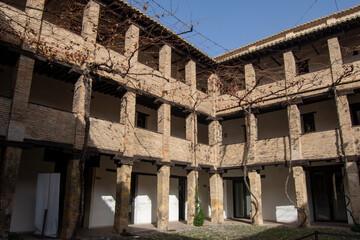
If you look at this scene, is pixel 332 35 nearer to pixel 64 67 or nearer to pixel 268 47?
pixel 268 47

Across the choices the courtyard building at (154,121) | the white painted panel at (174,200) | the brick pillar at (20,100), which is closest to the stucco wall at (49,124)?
the courtyard building at (154,121)

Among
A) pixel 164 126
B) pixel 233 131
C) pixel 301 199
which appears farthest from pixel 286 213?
pixel 164 126

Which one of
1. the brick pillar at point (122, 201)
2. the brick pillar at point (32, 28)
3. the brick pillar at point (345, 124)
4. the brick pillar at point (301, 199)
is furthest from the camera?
the brick pillar at point (301, 199)

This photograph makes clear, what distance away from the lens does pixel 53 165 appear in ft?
42.7

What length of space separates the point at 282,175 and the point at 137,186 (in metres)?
8.60

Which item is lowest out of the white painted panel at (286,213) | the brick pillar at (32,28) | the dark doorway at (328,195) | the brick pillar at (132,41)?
the white painted panel at (286,213)

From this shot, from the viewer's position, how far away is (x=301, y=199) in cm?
1452

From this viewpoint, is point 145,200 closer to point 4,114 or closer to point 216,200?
point 216,200

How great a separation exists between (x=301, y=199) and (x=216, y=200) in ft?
15.9

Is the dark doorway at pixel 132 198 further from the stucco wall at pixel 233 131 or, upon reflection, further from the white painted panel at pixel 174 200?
the stucco wall at pixel 233 131

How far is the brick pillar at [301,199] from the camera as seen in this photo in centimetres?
1427

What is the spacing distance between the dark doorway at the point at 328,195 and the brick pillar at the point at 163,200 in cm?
875

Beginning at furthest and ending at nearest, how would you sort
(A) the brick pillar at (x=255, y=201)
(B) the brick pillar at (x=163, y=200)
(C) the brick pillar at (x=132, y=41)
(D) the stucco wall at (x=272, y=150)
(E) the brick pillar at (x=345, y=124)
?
(A) the brick pillar at (x=255, y=201)
(D) the stucco wall at (x=272, y=150)
(C) the brick pillar at (x=132, y=41)
(B) the brick pillar at (x=163, y=200)
(E) the brick pillar at (x=345, y=124)

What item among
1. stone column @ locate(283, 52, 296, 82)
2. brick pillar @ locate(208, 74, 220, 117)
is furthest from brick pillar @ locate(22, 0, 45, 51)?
stone column @ locate(283, 52, 296, 82)
